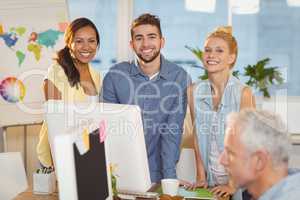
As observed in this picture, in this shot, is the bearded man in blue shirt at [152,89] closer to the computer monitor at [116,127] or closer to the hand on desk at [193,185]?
the hand on desk at [193,185]

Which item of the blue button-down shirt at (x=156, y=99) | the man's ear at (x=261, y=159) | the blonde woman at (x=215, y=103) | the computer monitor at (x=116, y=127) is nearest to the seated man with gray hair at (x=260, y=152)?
the man's ear at (x=261, y=159)

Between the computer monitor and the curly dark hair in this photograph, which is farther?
the curly dark hair

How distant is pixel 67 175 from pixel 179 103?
1.44 meters

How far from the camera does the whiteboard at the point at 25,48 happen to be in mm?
3938

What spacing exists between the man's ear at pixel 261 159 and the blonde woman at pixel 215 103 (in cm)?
97

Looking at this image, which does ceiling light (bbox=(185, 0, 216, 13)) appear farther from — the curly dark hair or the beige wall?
the beige wall

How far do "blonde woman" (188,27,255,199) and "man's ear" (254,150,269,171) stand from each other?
38.4 inches

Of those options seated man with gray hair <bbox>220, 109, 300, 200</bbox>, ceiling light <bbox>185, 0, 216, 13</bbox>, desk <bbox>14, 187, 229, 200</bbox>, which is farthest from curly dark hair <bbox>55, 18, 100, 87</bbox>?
seated man with gray hair <bbox>220, 109, 300, 200</bbox>

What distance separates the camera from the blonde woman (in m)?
2.58

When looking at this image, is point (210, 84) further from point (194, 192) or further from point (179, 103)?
point (194, 192)

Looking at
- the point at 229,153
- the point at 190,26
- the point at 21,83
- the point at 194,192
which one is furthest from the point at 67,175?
the point at 190,26

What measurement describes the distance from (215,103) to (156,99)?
351mm

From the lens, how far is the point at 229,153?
1592mm

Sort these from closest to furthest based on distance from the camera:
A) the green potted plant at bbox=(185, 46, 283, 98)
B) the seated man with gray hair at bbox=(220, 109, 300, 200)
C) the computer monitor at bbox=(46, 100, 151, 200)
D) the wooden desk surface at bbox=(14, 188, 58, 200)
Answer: the seated man with gray hair at bbox=(220, 109, 300, 200) < the computer monitor at bbox=(46, 100, 151, 200) < the wooden desk surface at bbox=(14, 188, 58, 200) < the green potted plant at bbox=(185, 46, 283, 98)
